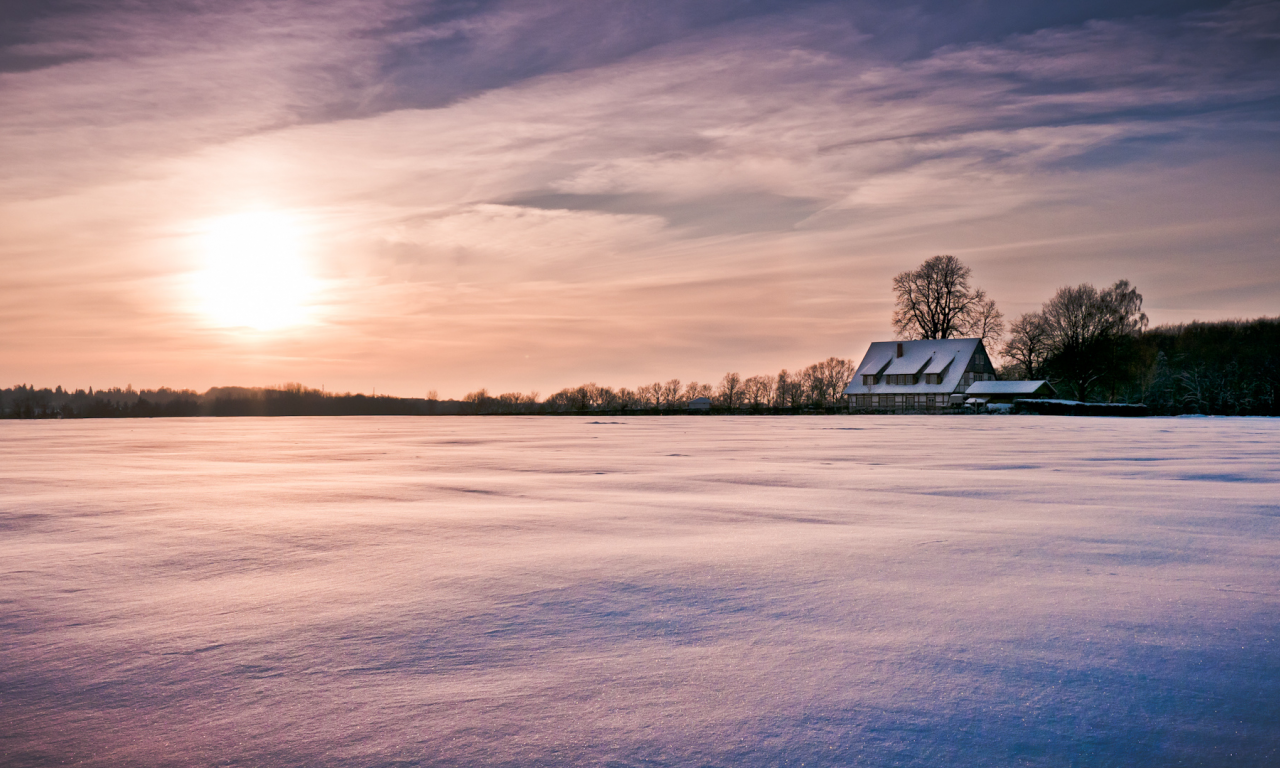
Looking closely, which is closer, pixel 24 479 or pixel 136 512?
pixel 136 512

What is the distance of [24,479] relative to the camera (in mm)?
8266

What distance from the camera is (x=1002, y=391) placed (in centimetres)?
5369

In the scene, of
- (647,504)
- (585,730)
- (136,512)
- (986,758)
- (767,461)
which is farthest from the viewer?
(767,461)

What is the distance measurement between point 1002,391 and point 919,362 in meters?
6.11

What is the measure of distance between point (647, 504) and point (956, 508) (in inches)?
93.8

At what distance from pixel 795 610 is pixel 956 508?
3.23m

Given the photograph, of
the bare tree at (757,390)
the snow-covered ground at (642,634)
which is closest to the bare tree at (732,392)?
the bare tree at (757,390)

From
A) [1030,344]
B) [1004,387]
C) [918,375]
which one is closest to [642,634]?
[918,375]

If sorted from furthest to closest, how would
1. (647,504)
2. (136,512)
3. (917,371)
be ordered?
(917,371), (647,504), (136,512)

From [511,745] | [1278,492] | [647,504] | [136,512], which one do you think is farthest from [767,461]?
[511,745]

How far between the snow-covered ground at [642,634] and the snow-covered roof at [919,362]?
52.5 metres

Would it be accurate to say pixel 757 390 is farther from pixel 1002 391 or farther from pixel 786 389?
pixel 1002 391

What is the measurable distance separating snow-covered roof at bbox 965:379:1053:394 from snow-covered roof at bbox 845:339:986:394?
1.47 meters

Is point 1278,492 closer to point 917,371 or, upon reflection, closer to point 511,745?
point 511,745
